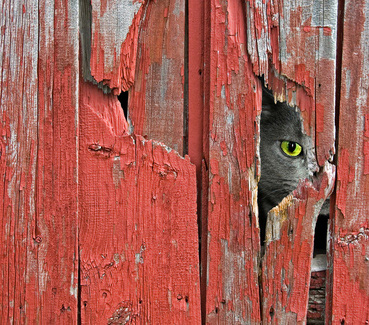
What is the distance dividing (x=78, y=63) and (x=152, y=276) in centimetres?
74

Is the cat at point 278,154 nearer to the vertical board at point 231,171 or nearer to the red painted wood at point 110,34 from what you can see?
the vertical board at point 231,171

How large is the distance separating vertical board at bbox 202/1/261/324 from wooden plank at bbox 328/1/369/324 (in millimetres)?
272

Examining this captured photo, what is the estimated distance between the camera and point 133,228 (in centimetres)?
140

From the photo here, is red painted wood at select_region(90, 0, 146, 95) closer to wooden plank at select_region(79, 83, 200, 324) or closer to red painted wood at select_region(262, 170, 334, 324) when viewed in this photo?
wooden plank at select_region(79, 83, 200, 324)

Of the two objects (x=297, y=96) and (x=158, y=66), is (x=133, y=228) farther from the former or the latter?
(x=297, y=96)

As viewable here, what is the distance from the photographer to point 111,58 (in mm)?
1354

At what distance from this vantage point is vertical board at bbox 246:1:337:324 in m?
1.36

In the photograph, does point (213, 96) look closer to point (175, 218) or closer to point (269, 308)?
point (175, 218)

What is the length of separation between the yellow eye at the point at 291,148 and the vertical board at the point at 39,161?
1.10 meters

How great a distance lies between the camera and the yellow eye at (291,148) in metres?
2.05

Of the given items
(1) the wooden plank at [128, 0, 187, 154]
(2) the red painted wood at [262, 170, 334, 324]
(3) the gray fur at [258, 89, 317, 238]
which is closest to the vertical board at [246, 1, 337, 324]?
(2) the red painted wood at [262, 170, 334, 324]

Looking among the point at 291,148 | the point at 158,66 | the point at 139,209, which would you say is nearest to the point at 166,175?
the point at 139,209

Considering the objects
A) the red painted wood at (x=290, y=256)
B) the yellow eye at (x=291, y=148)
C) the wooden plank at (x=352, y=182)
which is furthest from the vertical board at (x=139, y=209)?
the yellow eye at (x=291, y=148)

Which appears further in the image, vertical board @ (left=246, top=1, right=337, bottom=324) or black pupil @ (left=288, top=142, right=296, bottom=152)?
black pupil @ (left=288, top=142, right=296, bottom=152)
